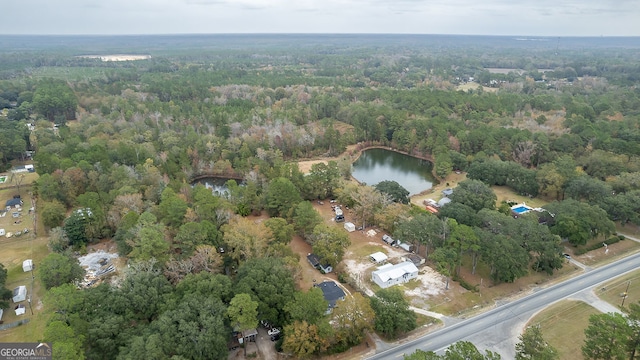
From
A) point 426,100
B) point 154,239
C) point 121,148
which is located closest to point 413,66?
point 426,100

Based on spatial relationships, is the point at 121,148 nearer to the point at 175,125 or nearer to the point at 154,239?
the point at 175,125

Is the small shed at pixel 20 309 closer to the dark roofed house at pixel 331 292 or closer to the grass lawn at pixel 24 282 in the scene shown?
the grass lawn at pixel 24 282

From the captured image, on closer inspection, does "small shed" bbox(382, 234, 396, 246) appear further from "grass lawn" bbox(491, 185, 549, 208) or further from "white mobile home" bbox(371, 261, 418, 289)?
"grass lawn" bbox(491, 185, 549, 208)

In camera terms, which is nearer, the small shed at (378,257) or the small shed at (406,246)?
the small shed at (378,257)

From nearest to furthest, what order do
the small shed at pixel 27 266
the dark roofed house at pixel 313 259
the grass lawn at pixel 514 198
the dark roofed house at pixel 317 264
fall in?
the dark roofed house at pixel 317 264 → the small shed at pixel 27 266 → the dark roofed house at pixel 313 259 → the grass lawn at pixel 514 198

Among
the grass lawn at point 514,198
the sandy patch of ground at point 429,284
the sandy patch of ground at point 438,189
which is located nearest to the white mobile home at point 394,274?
the sandy patch of ground at point 429,284

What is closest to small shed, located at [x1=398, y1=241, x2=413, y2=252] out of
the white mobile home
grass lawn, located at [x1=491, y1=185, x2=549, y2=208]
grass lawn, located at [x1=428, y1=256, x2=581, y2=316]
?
the white mobile home
